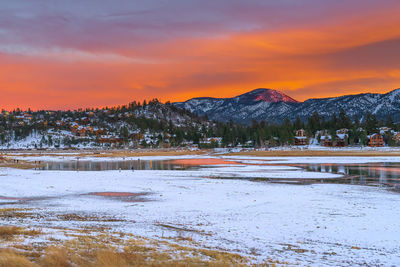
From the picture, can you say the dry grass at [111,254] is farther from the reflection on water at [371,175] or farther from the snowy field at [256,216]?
the reflection on water at [371,175]

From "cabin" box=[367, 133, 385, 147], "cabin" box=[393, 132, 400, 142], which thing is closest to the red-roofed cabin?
"cabin" box=[367, 133, 385, 147]

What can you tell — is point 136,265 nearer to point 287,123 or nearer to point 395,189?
point 395,189

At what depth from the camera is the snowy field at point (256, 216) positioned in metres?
12.4

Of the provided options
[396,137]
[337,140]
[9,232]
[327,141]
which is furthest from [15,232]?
[396,137]

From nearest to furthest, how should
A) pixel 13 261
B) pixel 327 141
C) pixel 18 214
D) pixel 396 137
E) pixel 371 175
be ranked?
1. pixel 13 261
2. pixel 18 214
3. pixel 371 175
4. pixel 396 137
5. pixel 327 141

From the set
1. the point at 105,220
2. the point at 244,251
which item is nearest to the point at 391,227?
the point at 244,251

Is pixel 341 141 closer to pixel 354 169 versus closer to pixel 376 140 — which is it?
pixel 376 140

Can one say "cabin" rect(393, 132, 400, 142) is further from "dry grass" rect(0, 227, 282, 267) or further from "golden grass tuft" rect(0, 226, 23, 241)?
"golden grass tuft" rect(0, 226, 23, 241)

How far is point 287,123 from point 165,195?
15962 centimetres

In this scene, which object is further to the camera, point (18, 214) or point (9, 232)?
point (18, 214)

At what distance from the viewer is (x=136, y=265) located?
9273 mm

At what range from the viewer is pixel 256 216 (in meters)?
18.2

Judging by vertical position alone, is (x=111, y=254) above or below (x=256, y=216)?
above

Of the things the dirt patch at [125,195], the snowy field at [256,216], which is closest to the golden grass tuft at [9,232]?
the snowy field at [256,216]
